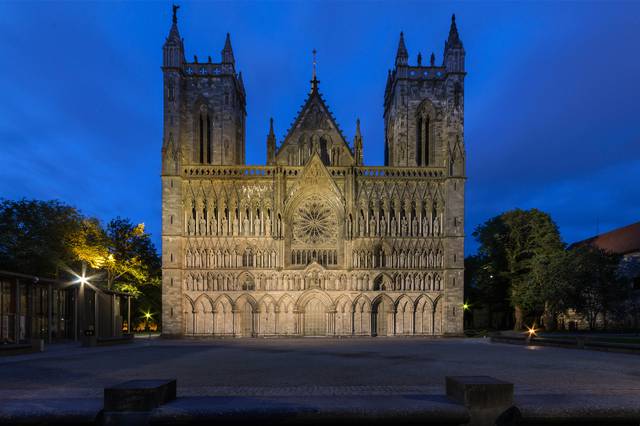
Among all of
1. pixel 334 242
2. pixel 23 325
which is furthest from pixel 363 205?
pixel 23 325

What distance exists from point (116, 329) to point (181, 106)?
21.0 metres

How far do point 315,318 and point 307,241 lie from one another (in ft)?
22.5

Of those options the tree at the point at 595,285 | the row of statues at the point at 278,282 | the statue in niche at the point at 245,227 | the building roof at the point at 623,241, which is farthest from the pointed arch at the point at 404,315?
the building roof at the point at 623,241

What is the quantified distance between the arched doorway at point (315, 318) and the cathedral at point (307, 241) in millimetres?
89

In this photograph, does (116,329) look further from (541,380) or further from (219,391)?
(541,380)

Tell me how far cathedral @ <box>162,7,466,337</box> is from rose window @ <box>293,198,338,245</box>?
91 millimetres

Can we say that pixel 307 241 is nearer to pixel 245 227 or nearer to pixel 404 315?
pixel 245 227

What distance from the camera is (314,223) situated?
147 feet

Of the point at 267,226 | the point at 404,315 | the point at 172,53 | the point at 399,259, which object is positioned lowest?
the point at 404,315

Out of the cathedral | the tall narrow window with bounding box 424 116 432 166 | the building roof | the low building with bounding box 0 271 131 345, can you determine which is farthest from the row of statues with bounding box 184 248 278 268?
the building roof

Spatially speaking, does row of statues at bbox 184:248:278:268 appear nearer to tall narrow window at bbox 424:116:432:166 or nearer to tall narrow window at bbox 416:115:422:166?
tall narrow window at bbox 416:115:422:166

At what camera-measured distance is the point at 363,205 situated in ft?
146

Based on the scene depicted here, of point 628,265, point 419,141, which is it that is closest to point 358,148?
point 419,141

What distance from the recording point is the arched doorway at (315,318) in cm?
4322
